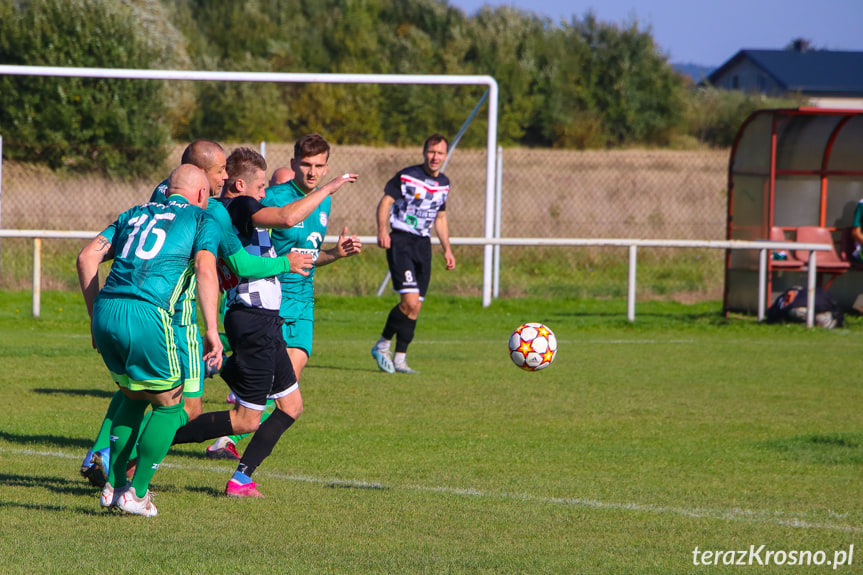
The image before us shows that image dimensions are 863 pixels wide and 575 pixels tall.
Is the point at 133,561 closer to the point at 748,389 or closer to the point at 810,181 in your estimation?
the point at 748,389

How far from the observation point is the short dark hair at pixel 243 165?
18.6ft

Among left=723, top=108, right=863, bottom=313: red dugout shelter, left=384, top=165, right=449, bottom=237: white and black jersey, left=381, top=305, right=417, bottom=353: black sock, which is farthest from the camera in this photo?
left=723, top=108, right=863, bottom=313: red dugout shelter

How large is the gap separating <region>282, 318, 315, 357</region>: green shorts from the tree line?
11.4 metres

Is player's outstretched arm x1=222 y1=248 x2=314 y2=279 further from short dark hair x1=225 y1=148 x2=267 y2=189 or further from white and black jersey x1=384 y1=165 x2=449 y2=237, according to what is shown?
white and black jersey x1=384 y1=165 x2=449 y2=237

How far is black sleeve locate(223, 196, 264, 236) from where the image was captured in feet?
17.7

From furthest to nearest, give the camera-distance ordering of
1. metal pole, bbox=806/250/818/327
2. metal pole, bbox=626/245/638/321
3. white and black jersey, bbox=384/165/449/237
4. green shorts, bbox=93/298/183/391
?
1. metal pole, bbox=806/250/818/327
2. metal pole, bbox=626/245/638/321
3. white and black jersey, bbox=384/165/449/237
4. green shorts, bbox=93/298/183/391

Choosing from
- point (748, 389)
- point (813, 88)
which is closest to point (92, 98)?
point (748, 389)

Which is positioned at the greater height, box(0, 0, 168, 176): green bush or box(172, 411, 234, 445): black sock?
box(0, 0, 168, 176): green bush

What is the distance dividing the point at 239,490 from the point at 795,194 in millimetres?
13619

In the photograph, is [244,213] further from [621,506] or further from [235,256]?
[621,506]

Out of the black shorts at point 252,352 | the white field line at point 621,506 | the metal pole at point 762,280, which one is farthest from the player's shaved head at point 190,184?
the metal pole at point 762,280

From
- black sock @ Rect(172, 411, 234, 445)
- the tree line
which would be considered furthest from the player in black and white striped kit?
the tree line

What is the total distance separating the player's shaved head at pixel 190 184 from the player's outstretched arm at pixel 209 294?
0.32 m

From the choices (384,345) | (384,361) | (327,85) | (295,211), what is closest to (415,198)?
(384,345)
